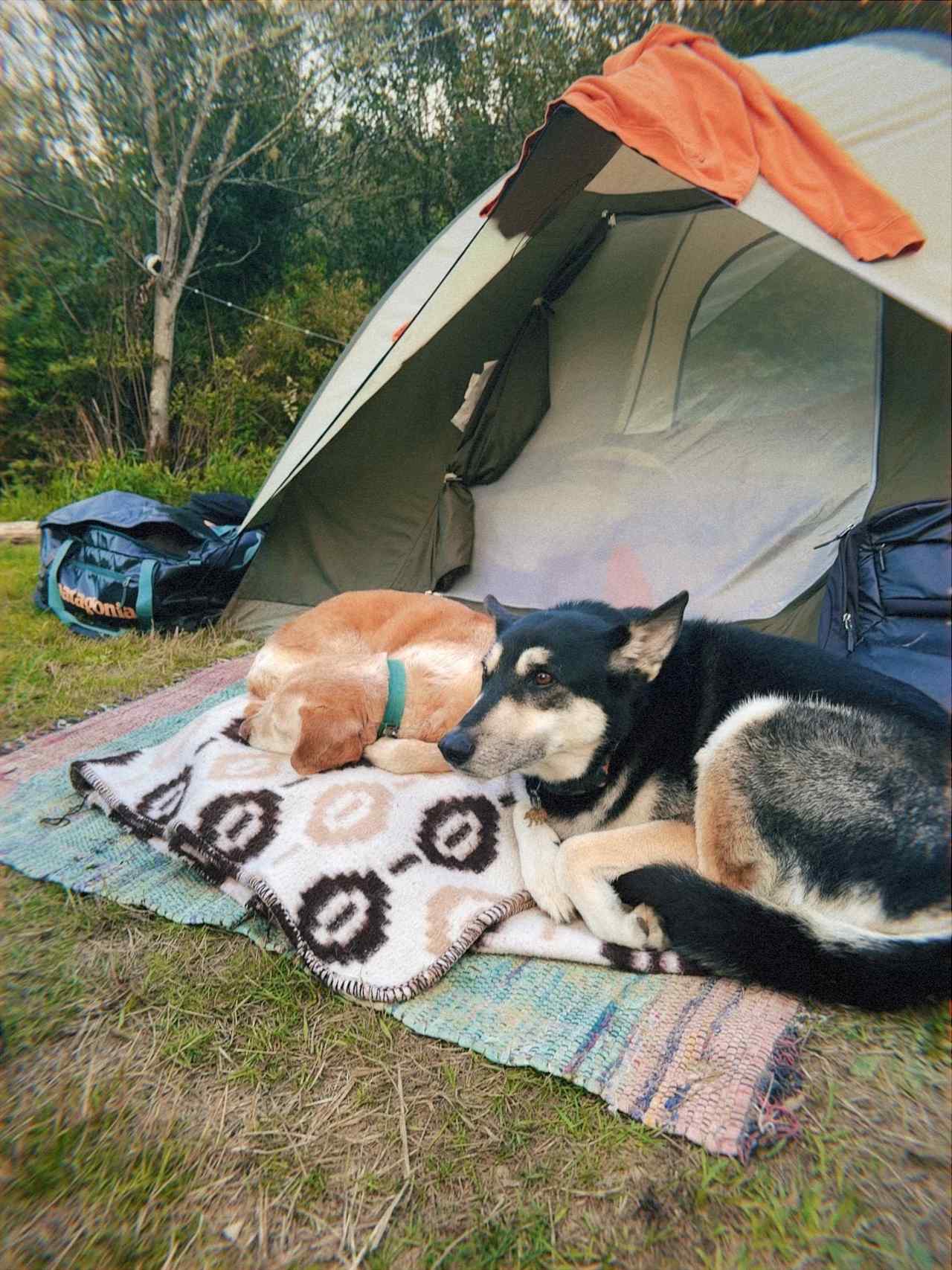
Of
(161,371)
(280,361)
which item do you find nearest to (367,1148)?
(161,371)

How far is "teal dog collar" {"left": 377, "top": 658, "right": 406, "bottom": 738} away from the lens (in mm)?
2975

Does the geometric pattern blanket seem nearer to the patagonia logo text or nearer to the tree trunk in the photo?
the patagonia logo text

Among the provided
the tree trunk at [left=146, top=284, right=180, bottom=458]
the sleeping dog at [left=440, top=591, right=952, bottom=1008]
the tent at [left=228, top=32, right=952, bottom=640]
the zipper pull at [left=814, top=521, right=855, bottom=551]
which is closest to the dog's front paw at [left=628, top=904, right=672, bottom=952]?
the sleeping dog at [left=440, top=591, right=952, bottom=1008]

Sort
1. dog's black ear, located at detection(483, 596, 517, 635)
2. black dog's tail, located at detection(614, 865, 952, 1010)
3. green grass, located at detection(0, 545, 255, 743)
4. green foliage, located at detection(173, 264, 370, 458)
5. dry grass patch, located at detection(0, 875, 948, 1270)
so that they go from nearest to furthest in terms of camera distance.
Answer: dry grass patch, located at detection(0, 875, 948, 1270) < black dog's tail, located at detection(614, 865, 952, 1010) < dog's black ear, located at detection(483, 596, 517, 635) < green grass, located at detection(0, 545, 255, 743) < green foliage, located at detection(173, 264, 370, 458)

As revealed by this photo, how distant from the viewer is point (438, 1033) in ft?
5.96

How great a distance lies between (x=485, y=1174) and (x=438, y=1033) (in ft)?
1.17

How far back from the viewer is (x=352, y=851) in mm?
2342

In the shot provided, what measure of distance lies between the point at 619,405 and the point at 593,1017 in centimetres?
353

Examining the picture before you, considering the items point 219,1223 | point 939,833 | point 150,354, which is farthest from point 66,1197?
point 150,354

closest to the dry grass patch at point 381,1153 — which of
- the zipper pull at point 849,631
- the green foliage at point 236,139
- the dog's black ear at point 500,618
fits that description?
the dog's black ear at point 500,618

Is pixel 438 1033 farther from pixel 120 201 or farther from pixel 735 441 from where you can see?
pixel 120 201

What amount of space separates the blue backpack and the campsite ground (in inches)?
38.1

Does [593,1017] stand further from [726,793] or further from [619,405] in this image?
[619,405]

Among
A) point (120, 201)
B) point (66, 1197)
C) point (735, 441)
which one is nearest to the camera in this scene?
point (66, 1197)
